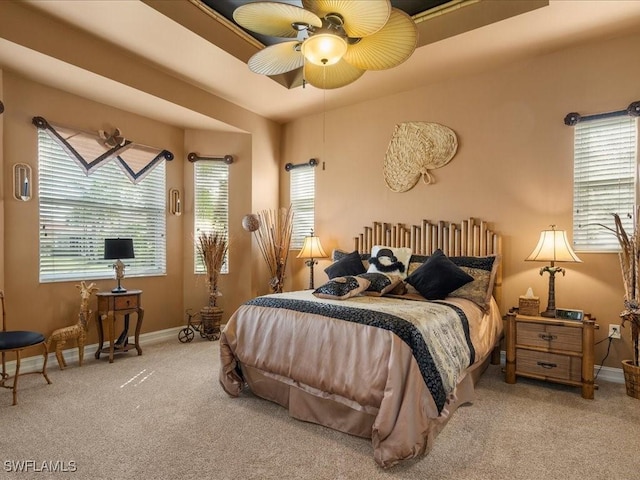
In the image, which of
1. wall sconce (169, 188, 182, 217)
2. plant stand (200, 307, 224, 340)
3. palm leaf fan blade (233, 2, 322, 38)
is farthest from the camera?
wall sconce (169, 188, 182, 217)

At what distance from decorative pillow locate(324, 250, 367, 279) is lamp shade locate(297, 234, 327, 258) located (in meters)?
0.66

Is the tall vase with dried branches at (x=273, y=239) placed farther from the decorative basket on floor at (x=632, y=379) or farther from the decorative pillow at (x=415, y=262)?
the decorative basket on floor at (x=632, y=379)

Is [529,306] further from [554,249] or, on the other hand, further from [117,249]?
[117,249]

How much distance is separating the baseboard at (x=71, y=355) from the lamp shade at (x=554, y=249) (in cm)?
417

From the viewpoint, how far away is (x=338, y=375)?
219 centimetres

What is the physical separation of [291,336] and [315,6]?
6.50ft

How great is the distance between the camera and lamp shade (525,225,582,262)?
Result: 2998mm

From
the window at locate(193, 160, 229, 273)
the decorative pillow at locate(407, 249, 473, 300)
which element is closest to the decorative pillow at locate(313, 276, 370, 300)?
the decorative pillow at locate(407, 249, 473, 300)

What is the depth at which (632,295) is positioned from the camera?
2.83 metres

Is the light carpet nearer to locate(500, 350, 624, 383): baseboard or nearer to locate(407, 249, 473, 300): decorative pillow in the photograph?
locate(500, 350, 624, 383): baseboard

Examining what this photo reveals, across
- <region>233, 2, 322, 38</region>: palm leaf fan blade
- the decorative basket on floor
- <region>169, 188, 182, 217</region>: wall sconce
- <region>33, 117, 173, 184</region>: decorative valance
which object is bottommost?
the decorative basket on floor

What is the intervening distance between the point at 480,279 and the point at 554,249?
63 centimetres

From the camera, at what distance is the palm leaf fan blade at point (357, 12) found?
A: 1.81 meters

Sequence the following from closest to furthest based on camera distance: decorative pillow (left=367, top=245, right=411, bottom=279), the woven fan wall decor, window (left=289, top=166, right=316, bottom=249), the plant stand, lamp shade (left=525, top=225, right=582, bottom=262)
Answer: lamp shade (left=525, top=225, right=582, bottom=262) < decorative pillow (left=367, top=245, right=411, bottom=279) < the woven fan wall decor < the plant stand < window (left=289, top=166, right=316, bottom=249)
